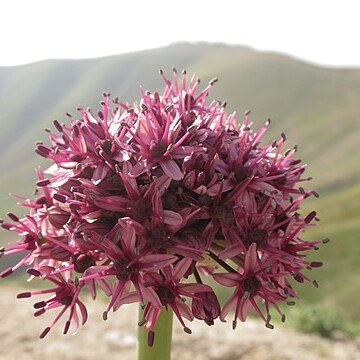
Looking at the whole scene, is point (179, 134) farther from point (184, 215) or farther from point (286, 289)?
point (286, 289)

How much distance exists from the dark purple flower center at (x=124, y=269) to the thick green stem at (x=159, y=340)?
0.58 meters

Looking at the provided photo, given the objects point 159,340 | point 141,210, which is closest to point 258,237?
point 141,210

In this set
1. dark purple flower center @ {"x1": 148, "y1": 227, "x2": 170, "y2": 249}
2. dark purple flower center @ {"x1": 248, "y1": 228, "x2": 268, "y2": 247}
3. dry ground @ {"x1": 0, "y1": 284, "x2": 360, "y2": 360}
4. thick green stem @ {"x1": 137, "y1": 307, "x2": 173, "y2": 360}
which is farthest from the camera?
dry ground @ {"x1": 0, "y1": 284, "x2": 360, "y2": 360}

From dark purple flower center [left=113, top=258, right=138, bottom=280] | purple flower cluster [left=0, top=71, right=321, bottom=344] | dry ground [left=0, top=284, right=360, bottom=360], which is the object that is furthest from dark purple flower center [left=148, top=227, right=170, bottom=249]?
dry ground [left=0, top=284, right=360, bottom=360]

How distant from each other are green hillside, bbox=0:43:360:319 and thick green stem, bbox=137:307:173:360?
59969 millimetres

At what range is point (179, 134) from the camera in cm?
342

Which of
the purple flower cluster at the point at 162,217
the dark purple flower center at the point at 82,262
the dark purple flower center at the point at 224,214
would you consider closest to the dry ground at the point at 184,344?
the purple flower cluster at the point at 162,217

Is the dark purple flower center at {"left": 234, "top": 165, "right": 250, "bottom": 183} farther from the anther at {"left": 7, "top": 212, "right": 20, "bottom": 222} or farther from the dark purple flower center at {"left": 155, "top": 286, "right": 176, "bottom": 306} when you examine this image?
the anther at {"left": 7, "top": 212, "right": 20, "bottom": 222}

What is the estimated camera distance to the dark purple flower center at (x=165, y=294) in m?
3.13

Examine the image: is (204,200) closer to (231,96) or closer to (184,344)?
(184,344)

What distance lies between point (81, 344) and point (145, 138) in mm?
6779

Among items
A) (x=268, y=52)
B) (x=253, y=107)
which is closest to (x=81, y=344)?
(x=253, y=107)

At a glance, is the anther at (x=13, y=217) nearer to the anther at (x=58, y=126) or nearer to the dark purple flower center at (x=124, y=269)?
the anther at (x=58, y=126)

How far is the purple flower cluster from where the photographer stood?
3059 mm
